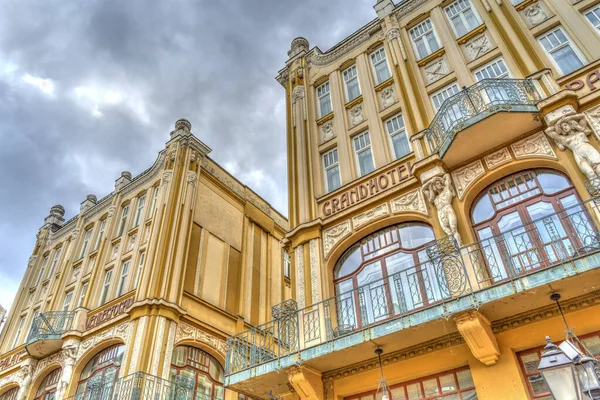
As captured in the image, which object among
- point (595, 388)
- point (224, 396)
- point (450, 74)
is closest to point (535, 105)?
point (450, 74)

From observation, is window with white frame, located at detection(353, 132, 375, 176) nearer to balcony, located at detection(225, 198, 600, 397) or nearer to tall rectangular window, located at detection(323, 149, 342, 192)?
tall rectangular window, located at detection(323, 149, 342, 192)

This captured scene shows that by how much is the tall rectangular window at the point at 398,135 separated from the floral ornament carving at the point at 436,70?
1500mm

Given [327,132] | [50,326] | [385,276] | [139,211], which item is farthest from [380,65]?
[50,326]

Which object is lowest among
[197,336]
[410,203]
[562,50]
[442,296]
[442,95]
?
[442,296]

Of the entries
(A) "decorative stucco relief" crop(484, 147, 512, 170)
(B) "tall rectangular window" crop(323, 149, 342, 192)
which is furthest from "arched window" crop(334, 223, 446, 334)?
(B) "tall rectangular window" crop(323, 149, 342, 192)

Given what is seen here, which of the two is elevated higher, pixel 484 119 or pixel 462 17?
pixel 462 17

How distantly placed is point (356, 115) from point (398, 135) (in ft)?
6.92

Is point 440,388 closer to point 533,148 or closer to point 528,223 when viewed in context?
point 528,223

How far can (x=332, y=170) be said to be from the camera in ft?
47.1

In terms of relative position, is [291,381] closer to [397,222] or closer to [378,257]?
[378,257]

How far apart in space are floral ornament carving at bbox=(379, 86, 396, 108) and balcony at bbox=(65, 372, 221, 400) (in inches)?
464

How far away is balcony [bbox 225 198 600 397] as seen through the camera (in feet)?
25.7

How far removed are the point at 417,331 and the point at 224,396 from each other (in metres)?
10.8

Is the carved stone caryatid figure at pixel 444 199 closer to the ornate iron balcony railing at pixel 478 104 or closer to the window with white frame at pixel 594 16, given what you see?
the ornate iron balcony railing at pixel 478 104
